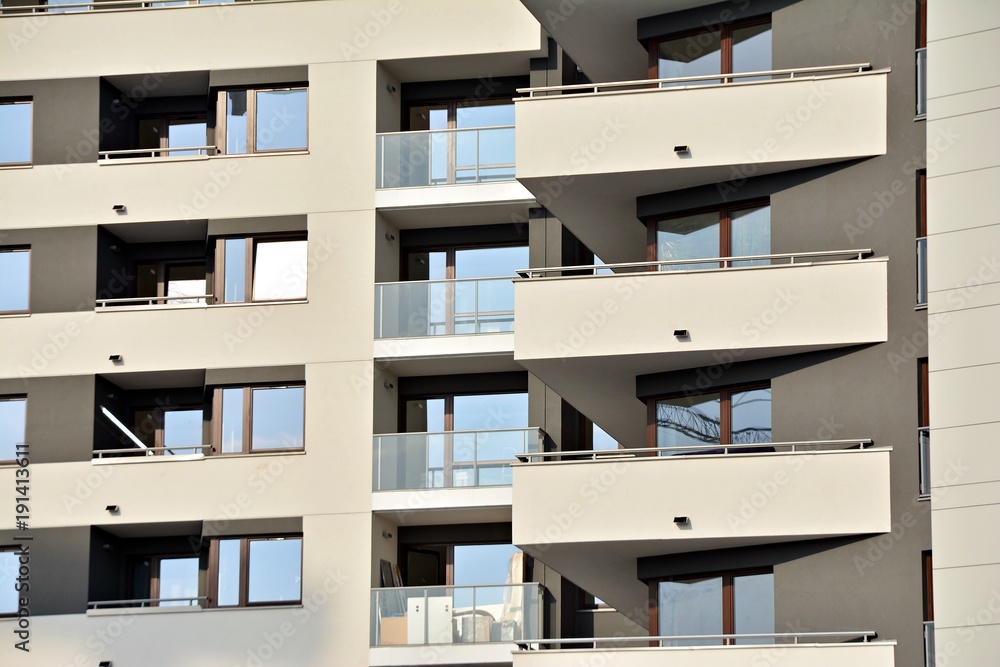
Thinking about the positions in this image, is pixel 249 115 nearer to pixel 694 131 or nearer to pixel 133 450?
pixel 133 450

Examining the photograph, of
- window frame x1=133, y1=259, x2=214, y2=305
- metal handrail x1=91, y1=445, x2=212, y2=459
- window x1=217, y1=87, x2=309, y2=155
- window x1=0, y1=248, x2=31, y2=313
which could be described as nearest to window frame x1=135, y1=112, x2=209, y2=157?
window x1=217, y1=87, x2=309, y2=155

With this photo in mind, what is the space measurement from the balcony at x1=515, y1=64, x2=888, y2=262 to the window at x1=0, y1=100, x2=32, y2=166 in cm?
1292

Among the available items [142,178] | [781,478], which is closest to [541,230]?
[142,178]

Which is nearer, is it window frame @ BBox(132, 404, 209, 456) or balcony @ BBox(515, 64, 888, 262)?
balcony @ BBox(515, 64, 888, 262)

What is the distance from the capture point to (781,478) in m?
26.9

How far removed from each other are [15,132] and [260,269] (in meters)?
6.17

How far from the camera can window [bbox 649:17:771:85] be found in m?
29.7

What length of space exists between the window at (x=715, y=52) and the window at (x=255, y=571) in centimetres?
1194

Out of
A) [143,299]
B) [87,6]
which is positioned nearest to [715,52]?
[143,299]

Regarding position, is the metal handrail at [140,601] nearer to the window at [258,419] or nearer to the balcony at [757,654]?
the window at [258,419]

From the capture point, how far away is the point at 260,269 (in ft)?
A: 121

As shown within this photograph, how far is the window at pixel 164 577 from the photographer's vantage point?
3678 cm

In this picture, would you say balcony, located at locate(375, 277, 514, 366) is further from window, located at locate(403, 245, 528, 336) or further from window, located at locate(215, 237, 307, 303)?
window, located at locate(215, 237, 307, 303)

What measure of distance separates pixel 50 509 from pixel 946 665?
1840 cm
